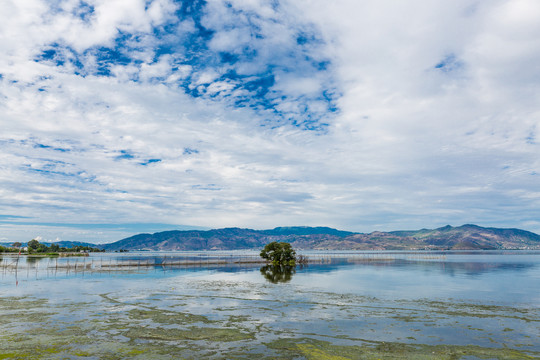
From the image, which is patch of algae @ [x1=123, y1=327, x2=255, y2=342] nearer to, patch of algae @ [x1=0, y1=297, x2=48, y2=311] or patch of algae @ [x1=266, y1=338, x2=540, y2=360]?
patch of algae @ [x1=266, y1=338, x2=540, y2=360]

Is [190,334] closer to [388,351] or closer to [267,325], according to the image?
[267,325]

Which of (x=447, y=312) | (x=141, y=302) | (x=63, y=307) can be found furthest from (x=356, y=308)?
(x=63, y=307)

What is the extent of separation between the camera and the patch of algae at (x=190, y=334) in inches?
1144

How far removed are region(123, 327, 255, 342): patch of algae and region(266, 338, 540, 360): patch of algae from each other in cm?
403

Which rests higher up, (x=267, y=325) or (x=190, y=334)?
(x=190, y=334)

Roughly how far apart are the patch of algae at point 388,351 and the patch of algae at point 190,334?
4034 millimetres

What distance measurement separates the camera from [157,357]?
2417cm

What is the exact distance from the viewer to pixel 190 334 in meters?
30.4

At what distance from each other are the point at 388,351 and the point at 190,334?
16989mm

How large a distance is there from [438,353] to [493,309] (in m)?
24.5

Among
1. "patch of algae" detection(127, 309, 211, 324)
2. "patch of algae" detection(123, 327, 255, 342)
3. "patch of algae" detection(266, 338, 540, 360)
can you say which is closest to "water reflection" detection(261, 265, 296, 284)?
"patch of algae" detection(127, 309, 211, 324)

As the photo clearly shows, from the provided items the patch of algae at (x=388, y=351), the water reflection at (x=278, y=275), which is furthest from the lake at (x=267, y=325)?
the water reflection at (x=278, y=275)

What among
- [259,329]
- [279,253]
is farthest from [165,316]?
[279,253]

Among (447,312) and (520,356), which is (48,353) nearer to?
(520,356)
